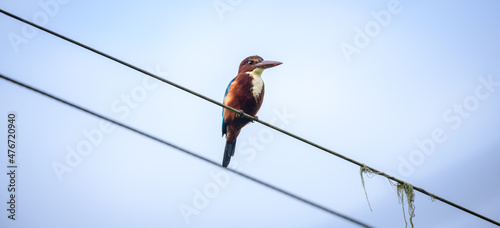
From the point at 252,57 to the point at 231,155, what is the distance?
1.19 meters

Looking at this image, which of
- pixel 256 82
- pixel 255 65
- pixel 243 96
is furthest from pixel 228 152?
pixel 255 65

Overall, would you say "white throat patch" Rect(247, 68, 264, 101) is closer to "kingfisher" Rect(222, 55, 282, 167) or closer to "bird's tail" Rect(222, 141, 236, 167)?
"kingfisher" Rect(222, 55, 282, 167)

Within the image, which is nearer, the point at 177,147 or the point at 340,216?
the point at 340,216

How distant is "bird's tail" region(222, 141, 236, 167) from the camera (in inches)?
185

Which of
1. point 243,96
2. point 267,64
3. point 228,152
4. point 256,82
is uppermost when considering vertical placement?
point 267,64

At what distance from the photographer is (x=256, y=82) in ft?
15.0

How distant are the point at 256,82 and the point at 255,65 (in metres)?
0.23

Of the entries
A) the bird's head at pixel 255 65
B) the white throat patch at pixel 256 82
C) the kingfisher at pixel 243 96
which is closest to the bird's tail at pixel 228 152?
the kingfisher at pixel 243 96

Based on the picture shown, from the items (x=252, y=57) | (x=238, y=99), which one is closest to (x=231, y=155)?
(x=238, y=99)

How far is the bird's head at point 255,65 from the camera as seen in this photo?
4.56 m

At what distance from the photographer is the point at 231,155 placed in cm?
475

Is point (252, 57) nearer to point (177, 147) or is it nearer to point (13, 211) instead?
point (177, 147)

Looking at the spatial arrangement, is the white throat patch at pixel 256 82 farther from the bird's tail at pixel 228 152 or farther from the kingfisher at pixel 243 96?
the bird's tail at pixel 228 152

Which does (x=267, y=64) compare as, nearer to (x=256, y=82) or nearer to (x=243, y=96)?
(x=256, y=82)
